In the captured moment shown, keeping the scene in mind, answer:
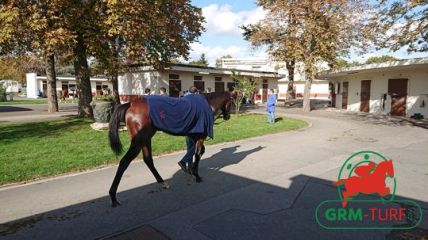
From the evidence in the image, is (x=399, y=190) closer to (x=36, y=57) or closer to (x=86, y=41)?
(x=86, y=41)

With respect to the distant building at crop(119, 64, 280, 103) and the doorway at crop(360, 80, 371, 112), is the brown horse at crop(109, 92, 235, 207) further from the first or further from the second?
the doorway at crop(360, 80, 371, 112)

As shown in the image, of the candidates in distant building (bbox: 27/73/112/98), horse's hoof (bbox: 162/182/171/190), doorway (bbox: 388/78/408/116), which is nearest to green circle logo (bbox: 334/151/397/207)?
horse's hoof (bbox: 162/182/171/190)

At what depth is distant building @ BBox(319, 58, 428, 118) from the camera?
64.5ft

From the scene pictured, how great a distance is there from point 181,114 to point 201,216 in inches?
81.8

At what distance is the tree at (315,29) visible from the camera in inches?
842

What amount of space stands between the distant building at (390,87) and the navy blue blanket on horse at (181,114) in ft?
53.9

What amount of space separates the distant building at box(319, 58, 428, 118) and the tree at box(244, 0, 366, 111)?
256cm

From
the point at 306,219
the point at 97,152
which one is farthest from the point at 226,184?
the point at 97,152

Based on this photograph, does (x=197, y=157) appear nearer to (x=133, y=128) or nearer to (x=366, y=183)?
(x=133, y=128)

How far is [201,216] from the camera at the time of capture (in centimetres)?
449

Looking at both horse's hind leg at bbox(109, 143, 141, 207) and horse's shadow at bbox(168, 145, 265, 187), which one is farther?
horse's shadow at bbox(168, 145, 265, 187)

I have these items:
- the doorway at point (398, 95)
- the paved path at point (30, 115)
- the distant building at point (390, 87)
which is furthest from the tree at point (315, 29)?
the paved path at point (30, 115)

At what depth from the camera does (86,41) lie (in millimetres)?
14945

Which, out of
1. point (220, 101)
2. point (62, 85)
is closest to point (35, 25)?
point (220, 101)
